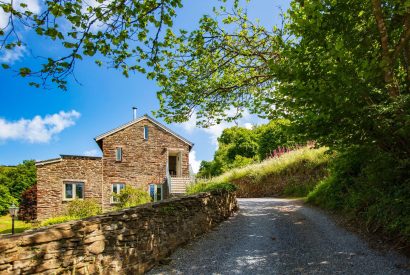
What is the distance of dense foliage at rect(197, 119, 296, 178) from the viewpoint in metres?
37.0

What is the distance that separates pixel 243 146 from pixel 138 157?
17.7 metres

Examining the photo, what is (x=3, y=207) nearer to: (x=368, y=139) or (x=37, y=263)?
(x=37, y=263)

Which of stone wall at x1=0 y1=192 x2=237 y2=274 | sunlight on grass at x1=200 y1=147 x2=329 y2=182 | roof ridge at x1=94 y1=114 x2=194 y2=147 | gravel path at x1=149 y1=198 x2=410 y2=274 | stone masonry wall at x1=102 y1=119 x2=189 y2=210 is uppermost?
roof ridge at x1=94 y1=114 x2=194 y2=147

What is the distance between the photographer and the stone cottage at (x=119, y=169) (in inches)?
1021

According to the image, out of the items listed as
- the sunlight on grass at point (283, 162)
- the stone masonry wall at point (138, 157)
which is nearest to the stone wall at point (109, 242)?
the sunlight on grass at point (283, 162)

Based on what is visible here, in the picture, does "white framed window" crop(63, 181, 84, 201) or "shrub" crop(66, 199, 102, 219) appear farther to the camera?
"white framed window" crop(63, 181, 84, 201)

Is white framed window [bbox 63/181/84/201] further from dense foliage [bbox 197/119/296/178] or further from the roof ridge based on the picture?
dense foliage [bbox 197/119/296/178]

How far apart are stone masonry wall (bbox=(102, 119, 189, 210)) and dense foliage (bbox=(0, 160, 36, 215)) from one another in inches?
424

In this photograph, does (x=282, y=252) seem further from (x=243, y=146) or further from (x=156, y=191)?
(x=243, y=146)

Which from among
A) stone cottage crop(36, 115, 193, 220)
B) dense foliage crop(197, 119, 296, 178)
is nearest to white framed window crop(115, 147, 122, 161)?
stone cottage crop(36, 115, 193, 220)

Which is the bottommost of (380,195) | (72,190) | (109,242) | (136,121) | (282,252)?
(282,252)

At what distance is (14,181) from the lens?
1328 inches

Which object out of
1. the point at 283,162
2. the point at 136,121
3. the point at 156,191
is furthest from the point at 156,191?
the point at 283,162

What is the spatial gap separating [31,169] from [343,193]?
112 feet
